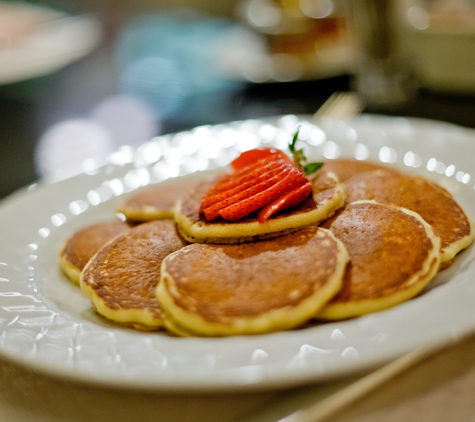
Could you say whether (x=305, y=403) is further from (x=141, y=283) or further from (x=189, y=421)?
(x=141, y=283)

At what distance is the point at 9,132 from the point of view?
11.1 ft

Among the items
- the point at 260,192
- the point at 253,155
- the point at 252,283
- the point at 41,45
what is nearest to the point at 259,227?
the point at 260,192

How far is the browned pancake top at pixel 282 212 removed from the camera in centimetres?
151

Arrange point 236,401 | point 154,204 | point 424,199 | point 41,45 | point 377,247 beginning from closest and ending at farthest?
1. point 236,401
2. point 377,247
3. point 424,199
4. point 154,204
5. point 41,45

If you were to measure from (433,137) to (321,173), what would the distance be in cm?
63

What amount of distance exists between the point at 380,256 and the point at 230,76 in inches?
102

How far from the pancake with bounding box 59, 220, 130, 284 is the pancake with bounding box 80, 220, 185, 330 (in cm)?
9

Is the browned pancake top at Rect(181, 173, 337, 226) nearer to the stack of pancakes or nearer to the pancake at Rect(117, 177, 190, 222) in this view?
the stack of pancakes

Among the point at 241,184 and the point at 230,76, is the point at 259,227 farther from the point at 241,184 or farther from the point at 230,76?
the point at 230,76

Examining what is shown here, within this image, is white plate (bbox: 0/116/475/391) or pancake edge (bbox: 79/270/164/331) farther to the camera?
pancake edge (bbox: 79/270/164/331)

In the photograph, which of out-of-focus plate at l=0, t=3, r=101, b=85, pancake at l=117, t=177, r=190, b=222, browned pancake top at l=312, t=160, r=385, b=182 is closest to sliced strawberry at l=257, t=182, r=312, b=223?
browned pancake top at l=312, t=160, r=385, b=182

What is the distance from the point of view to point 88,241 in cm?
177

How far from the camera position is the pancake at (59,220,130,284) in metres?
1.66

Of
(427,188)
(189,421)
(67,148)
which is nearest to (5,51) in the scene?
(67,148)
